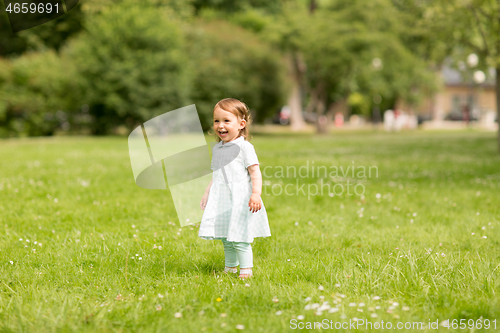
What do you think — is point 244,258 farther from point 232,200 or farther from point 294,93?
point 294,93

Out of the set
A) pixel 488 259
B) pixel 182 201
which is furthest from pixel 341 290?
pixel 182 201

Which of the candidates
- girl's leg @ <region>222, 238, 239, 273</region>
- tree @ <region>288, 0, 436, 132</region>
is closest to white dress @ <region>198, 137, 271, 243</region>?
girl's leg @ <region>222, 238, 239, 273</region>

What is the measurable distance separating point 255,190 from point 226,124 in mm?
636

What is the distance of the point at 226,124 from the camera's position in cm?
409

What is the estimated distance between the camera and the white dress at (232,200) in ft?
13.1

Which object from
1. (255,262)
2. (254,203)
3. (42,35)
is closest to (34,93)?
(42,35)

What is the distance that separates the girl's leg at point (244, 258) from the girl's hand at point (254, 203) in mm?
366

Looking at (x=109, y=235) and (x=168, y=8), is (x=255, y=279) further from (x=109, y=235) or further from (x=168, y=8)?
(x=168, y=8)

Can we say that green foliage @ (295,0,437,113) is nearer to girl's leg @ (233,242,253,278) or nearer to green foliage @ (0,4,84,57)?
green foliage @ (0,4,84,57)

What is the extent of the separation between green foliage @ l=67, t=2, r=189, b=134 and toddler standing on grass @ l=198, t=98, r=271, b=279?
89.0 ft

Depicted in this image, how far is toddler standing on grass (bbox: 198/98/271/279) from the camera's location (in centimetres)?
403

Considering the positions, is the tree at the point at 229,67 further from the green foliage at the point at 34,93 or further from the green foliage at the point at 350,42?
the green foliage at the point at 34,93

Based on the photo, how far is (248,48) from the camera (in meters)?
36.1

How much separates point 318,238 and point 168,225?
80.0 inches
